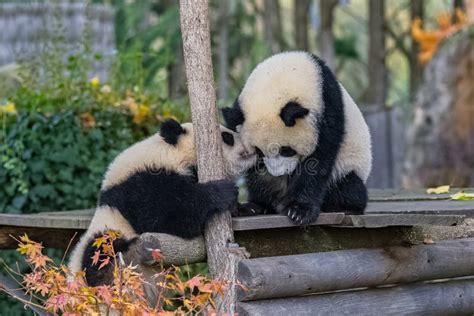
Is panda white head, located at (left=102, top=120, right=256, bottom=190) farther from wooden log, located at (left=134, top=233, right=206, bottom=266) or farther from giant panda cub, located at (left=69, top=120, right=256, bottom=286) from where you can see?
wooden log, located at (left=134, top=233, right=206, bottom=266)

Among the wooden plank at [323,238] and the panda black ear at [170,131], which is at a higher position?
the panda black ear at [170,131]

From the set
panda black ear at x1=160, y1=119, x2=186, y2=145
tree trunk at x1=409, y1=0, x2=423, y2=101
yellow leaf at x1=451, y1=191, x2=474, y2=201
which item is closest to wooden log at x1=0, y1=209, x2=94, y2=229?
panda black ear at x1=160, y1=119, x2=186, y2=145

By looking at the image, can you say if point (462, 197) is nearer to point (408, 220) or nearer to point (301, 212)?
point (408, 220)

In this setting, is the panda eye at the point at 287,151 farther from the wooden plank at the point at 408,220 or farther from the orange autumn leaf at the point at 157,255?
the orange autumn leaf at the point at 157,255

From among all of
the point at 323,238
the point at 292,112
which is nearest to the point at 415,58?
the point at 323,238

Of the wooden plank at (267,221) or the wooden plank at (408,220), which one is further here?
the wooden plank at (267,221)

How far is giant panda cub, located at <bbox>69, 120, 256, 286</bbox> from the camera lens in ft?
17.5

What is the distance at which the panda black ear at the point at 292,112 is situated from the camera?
5626 millimetres

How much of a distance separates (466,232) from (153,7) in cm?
1028

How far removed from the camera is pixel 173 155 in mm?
5645

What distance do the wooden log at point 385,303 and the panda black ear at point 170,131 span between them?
1.19 m

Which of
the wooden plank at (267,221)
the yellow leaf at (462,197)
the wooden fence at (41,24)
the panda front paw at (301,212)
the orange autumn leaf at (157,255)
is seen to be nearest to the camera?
the orange autumn leaf at (157,255)

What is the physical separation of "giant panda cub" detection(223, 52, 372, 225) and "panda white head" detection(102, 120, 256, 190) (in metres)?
0.08

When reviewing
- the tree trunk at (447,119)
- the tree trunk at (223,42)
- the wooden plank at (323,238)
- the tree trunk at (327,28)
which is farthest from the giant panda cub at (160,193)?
the tree trunk at (327,28)
